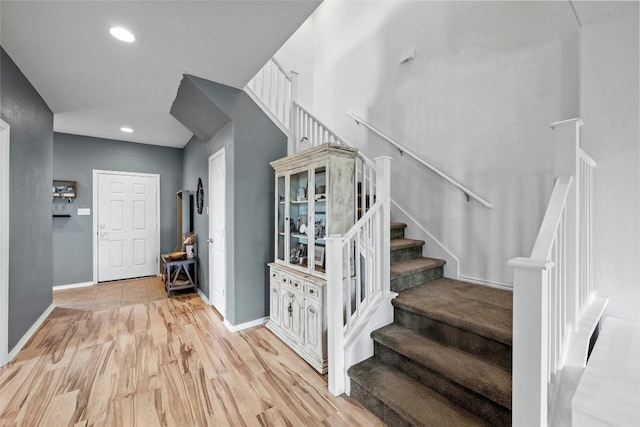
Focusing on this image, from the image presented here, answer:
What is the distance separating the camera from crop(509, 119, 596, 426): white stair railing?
1001 mm

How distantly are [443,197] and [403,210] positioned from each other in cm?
48

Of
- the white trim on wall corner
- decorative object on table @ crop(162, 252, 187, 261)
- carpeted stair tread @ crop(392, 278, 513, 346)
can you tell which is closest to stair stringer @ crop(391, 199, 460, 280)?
carpeted stair tread @ crop(392, 278, 513, 346)

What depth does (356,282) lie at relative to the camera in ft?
6.81

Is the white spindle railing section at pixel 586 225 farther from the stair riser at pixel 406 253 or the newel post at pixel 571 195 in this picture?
the stair riser at pixel 406 253

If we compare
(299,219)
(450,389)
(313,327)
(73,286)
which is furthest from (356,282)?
(73,286)

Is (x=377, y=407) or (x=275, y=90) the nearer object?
(x=377, y=407)

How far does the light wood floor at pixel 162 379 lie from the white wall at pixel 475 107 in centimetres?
187

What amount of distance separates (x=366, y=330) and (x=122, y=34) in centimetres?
290

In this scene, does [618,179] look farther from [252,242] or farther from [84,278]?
[84,278]

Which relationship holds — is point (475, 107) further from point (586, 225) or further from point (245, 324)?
point (245, 324)

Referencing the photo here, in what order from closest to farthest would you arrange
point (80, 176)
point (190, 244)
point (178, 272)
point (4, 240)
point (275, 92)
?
1. point (4, 240)
2. point (275, 92)
3. point (178, 272)
4. point (190, 244)
5. point (80, 176)

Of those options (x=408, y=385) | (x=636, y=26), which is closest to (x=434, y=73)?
(x=636, y=26)

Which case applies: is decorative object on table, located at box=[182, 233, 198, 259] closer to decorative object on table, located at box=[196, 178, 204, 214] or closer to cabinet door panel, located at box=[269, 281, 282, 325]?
decorative object on table, located at box=[196, 178, 204, 214]

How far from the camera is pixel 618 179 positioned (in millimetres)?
1623
